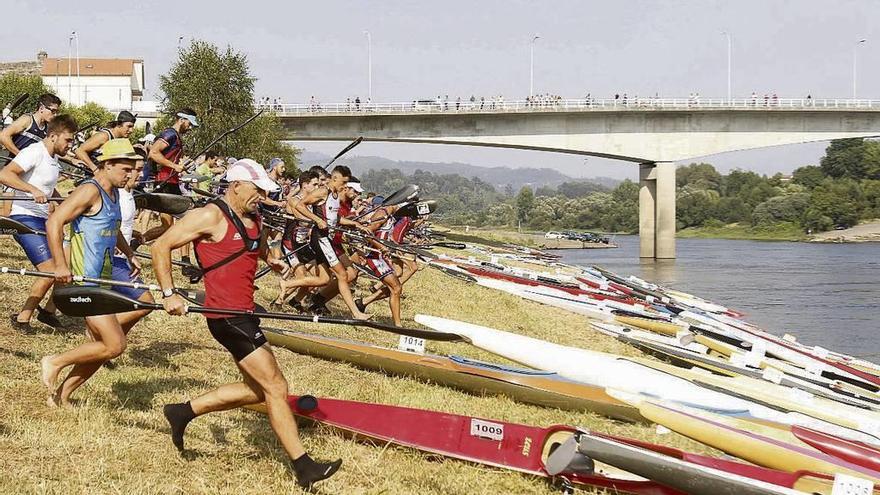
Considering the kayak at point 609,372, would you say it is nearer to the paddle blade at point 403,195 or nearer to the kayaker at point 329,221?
the kayaker at point 329,221

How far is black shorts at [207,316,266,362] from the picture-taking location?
18.5ft

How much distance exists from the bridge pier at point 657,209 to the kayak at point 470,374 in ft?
159

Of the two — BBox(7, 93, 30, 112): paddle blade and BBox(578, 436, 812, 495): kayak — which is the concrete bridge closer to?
BBox(7, 93, 30, 112): paddle blade

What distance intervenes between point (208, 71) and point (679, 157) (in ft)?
96.3

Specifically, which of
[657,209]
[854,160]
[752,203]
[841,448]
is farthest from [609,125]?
[854,160]

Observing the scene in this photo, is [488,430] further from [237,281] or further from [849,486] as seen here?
[849,486]

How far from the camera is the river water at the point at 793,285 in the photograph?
2444 centimetres

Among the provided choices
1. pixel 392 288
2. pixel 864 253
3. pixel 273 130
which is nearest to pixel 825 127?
pixel 864 253

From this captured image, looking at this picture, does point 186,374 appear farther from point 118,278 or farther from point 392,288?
point 392,288

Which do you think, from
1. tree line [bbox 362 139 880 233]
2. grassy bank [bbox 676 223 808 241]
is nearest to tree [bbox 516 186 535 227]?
tree line [bbox 362 139 880 233]

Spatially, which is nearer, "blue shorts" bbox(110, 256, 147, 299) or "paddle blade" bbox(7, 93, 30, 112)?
"blue shorts" bbox(110, 256, 147, 299)

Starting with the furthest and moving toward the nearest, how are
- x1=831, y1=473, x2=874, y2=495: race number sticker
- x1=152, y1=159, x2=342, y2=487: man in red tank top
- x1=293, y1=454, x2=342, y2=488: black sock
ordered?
x1=152, y1=159, x2=342, y2=487: man in red tank top, x1=293, y1=454, x2=342, y2=488: black sock, x1=831, y1=473, x2=874, y2=495: race number sticker

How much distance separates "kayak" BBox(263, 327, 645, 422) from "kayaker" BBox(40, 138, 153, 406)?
3.30m

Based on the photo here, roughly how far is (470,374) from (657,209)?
51.0 meters
